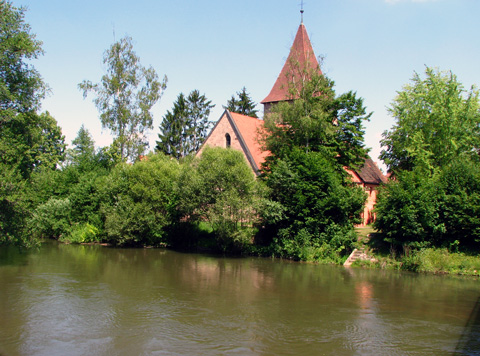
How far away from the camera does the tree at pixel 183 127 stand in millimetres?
53531

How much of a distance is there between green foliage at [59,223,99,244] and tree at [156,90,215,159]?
62.0 ft

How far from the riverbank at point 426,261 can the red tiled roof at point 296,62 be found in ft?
46.1

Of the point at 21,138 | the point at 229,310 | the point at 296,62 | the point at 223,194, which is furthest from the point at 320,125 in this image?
the point at 21,138

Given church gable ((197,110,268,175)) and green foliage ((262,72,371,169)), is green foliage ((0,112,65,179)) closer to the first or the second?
church gable ((197,110,268,175))

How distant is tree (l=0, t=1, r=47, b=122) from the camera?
26.4m

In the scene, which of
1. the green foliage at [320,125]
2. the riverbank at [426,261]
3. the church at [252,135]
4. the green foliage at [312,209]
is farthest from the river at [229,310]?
the church at [252,135]

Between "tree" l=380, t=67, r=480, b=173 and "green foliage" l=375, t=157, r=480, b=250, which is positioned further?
"tree" l=380, t=67, r=480, b=173

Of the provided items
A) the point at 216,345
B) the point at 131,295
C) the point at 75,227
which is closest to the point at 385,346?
the point at 216,345

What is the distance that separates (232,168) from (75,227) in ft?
53.2

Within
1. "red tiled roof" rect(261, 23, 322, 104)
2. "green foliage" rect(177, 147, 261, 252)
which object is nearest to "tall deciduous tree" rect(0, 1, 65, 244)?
"green foliage" rect(177, 147, 261, 252)

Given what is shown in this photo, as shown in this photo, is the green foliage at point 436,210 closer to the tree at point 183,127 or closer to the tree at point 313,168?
the tree at point 313,168

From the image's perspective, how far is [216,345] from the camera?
11.5 m

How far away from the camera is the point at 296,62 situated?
32125mm

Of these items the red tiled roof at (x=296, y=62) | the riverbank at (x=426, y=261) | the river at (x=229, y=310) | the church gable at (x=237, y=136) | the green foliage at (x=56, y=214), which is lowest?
the river at (x=229, y=310)
